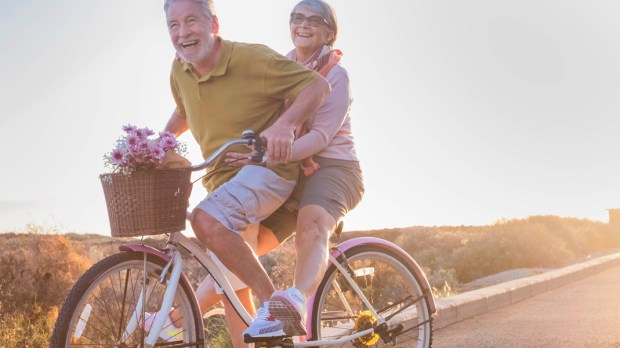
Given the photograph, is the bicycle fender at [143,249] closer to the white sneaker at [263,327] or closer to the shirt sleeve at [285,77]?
the white sneaker at [263,327]

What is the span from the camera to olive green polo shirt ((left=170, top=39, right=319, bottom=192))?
13.3ft

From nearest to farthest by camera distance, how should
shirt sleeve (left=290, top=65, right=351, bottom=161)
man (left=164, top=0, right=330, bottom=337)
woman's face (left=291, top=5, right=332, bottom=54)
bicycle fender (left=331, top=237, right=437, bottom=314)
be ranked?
man (left=164, top=0, right=330, bottom=337) → shirt sleeve (left=290, top=65, right=351, bottom=161) → bicycle fender (left=331, top=237, right=437, bottom=314) → woman's face (left=291, top=5, right=332, bottom=54)

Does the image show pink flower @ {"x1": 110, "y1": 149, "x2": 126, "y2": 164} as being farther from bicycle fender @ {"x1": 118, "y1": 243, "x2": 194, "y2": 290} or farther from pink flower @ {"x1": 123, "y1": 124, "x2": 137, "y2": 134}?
bicycle fender @ {"x1": 118, "y1": 243, "x2": 194, "y2": 290}

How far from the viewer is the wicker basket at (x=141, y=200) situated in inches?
138

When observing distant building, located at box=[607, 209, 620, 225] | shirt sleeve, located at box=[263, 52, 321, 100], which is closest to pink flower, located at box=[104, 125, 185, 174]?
shirt sleeve, located at box=[263, 52, 321, 100]

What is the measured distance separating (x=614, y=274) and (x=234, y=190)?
598 inches

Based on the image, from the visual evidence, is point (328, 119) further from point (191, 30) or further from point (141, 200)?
point (141, 200)

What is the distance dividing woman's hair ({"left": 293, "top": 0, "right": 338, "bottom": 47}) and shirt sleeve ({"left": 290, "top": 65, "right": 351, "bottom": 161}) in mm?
529

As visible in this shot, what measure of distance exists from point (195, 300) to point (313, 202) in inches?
31.8

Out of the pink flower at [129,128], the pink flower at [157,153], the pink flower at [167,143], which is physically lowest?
the pink flower at [157,153]

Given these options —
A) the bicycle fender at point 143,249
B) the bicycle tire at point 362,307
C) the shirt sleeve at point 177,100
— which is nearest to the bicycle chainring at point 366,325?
the bicycle tire at point 362,307

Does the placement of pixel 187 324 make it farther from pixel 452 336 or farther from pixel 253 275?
pixel 452 336

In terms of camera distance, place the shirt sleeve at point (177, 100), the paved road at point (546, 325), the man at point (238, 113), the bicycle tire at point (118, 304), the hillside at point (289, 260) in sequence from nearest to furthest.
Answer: the bicycle tire at point (118, 304)
the man at point (238, 113)
the shirt sleeve at point (177, 100)
the paved road at point (546, 325)
the hillside at point (289, 260)

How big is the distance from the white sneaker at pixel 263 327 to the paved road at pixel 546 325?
385cm
